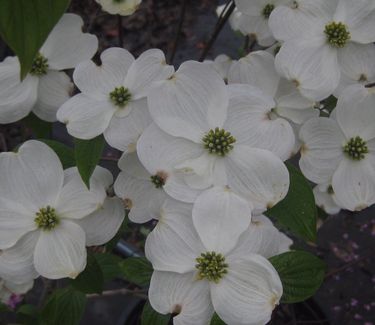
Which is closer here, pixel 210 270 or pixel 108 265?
pixel 210 270

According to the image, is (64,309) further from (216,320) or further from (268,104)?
(268,104)

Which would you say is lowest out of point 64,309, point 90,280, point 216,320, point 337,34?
point 64,309

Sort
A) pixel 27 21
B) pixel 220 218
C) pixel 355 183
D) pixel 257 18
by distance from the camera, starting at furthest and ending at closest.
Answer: pixel 257 18, pixel 355 183, pixel 220 218, pixel 27 21

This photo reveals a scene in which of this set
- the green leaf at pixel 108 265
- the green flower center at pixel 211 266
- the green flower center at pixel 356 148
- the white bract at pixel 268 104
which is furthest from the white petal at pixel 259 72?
the green leaf at pixel 108 265

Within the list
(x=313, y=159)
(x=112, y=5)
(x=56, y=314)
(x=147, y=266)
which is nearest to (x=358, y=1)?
(x=313, y=159)

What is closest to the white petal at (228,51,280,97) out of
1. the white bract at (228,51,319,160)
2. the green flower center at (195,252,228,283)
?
the white bract at (228,51,319,160)

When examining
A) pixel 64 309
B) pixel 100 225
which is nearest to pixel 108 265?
pixel 64 309
